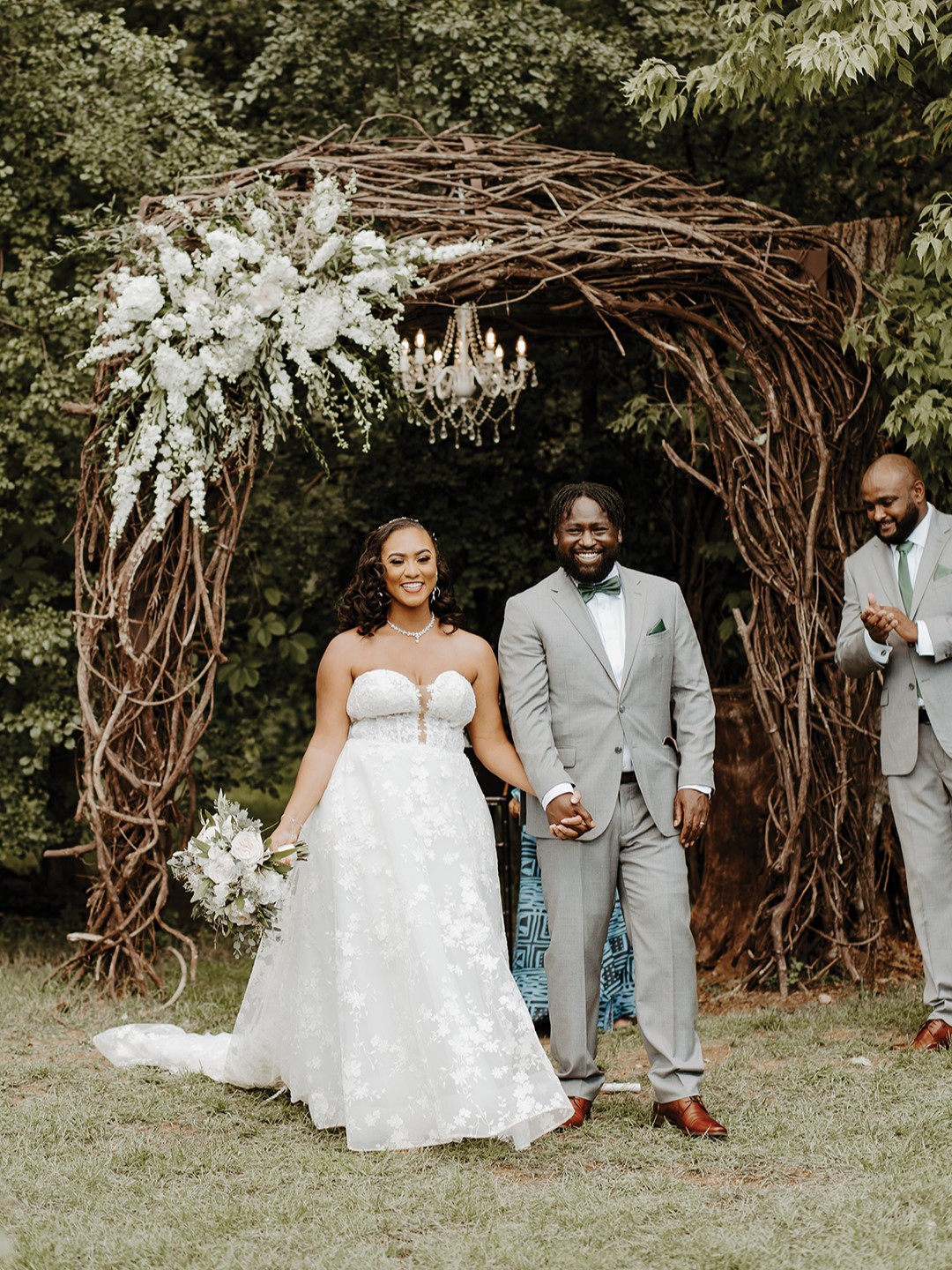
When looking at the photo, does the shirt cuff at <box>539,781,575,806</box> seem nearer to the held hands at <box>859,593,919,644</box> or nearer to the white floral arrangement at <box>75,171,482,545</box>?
the held hands at <box>859,593,919,644</box>

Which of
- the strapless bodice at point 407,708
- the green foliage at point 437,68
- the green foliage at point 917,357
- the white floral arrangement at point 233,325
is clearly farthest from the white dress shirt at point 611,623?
the green foliage at point 437,68

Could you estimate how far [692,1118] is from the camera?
13.0 feet

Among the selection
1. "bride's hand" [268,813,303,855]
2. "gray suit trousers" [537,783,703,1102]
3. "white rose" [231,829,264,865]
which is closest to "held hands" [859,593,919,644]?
→ "gray suit trousers" [537,783,703,1102]

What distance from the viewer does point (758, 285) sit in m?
5.91

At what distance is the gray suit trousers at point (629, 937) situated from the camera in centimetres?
402

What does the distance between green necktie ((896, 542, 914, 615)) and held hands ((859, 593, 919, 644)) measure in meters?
0.21

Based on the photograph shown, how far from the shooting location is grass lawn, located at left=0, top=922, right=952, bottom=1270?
124 inches

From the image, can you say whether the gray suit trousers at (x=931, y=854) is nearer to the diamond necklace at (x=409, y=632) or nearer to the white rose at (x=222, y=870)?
the diamond necklace at (x=409, y=632)

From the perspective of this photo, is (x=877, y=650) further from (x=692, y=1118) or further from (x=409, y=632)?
(x=692, y=1118)

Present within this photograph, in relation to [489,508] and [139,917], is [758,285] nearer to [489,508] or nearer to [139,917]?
[489,508]

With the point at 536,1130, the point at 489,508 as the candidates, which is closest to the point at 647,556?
the point at 489,508

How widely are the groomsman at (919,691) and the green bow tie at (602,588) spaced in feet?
3.62

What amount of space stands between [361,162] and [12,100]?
1.97m

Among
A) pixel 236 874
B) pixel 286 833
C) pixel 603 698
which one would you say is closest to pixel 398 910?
pixel 286 833
